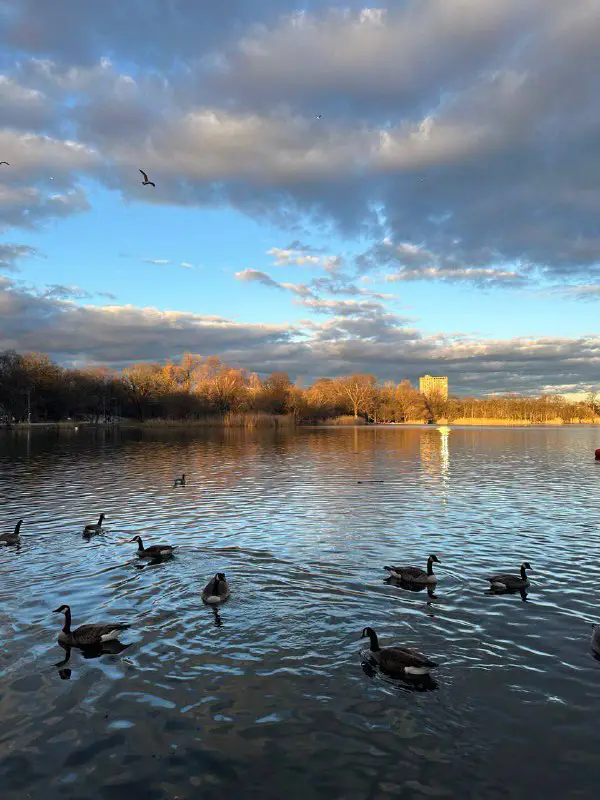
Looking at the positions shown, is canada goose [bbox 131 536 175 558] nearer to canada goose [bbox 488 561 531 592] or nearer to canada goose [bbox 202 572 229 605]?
canada goose [bbox 202 572 229 605]

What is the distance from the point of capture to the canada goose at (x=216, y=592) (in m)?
13.9

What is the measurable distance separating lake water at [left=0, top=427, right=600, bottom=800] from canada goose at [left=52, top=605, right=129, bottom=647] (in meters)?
0.34

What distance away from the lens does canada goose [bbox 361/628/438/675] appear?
33.3 feet

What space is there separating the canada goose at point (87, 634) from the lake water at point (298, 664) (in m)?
0.34

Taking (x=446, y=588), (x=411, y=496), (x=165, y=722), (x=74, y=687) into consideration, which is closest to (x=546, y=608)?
(x=446, y=588)

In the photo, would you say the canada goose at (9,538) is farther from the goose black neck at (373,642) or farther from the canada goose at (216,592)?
the goose black neck at (373,642)

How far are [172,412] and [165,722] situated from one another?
139080 millimetres

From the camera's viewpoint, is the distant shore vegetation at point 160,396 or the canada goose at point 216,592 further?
the distant shore vegetation at point 160,396

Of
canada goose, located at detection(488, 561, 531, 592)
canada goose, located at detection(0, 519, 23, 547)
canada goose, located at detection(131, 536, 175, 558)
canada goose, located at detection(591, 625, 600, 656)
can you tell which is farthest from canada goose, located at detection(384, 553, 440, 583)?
canada goose, located at detection(0, 519, 23, 547)

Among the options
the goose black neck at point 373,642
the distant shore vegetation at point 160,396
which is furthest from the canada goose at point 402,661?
the distant shore vegetation at point 160,396

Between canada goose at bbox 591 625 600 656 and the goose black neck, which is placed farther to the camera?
canada goose at bbox 591 625 600 656

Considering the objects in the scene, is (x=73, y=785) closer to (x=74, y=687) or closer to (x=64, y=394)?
(x=74, y=687)

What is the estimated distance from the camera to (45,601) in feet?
47.0

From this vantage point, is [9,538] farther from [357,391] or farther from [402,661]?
[357,391]
